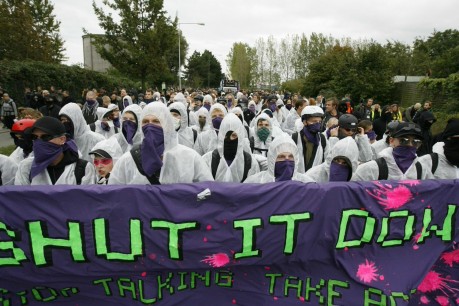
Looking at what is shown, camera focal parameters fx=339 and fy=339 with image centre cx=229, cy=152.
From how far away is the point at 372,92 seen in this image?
24.0 meters

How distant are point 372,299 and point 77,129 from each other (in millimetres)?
4184

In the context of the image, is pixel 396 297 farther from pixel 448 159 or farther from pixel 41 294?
pixel 41 294

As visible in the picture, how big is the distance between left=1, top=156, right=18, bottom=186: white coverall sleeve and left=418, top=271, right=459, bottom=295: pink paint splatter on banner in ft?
12.5

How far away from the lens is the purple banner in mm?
2318

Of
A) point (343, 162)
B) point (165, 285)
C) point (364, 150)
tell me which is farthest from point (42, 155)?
point (364, 150)

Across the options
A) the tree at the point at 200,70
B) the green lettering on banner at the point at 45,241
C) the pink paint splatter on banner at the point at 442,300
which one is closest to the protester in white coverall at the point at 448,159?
the pink paint splatter on banner at the point at 442,300

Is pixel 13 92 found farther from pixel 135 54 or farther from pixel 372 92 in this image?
pixel 372 92

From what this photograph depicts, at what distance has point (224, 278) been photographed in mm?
2521

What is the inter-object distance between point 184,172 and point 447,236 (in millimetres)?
2169

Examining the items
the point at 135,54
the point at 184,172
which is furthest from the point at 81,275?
the point at 135,54

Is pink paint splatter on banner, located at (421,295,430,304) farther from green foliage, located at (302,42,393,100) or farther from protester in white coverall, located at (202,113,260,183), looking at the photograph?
green foliage, located at (302,42,393,100)

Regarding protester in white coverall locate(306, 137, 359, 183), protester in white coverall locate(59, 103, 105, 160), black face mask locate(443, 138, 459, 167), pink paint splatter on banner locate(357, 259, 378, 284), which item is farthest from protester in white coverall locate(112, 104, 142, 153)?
black face mask locate(443, 138, 459, 167)

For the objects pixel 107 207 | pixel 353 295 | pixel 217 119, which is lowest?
pixel 353 295

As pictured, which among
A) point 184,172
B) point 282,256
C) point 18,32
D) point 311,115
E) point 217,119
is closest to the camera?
point 282,256
